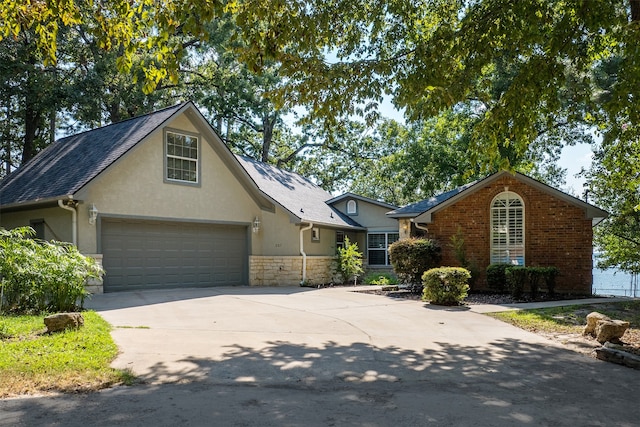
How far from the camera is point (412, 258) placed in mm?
15500

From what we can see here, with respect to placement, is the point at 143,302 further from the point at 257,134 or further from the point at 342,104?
the point at 257,134

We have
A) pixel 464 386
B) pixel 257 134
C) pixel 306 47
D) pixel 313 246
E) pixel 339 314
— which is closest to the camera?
pixel 464 386

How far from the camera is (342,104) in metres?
8.84

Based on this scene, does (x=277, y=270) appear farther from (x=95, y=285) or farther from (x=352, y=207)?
(x=352, y=207)

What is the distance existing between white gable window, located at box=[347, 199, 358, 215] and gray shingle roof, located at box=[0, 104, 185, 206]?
10.6m

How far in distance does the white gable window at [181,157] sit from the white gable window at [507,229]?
970 centimetres

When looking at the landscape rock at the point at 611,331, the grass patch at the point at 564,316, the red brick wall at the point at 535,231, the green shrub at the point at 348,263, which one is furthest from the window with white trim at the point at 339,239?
the landscape rock at the point at 611,331

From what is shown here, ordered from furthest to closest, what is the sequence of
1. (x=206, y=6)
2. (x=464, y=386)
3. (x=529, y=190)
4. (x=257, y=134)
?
(x=257, y=134) < (x=529, y=190) < (x=206, y=6) < (x=464, y=386)

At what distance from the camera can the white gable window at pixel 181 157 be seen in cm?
1564

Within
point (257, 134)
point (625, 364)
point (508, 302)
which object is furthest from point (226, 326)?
point (257, 134)

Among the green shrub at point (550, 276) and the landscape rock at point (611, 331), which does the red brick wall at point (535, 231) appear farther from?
the landscape rock at point (611, 331)

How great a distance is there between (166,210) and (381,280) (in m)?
9.22

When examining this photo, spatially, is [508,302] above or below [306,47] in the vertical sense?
below

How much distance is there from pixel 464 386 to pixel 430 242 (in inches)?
429
